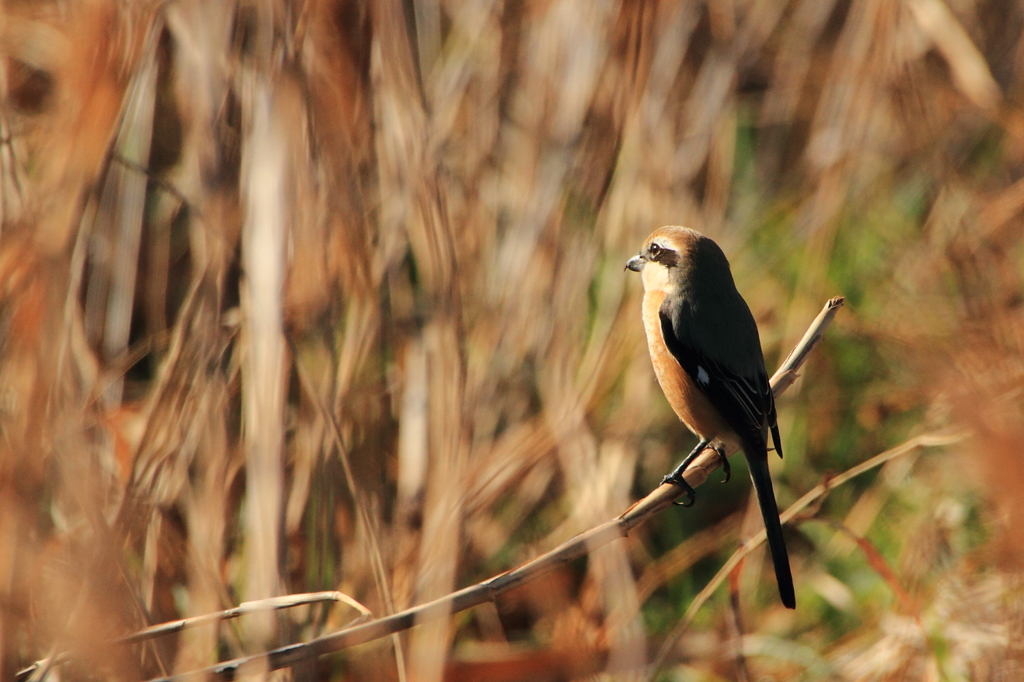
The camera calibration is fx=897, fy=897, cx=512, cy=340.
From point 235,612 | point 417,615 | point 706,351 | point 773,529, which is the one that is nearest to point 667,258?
point 706,351

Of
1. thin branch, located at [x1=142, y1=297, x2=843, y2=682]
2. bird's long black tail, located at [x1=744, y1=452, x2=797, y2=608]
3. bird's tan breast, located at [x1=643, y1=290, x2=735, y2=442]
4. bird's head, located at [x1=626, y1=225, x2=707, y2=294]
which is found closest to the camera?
thin branch, located at [x1=142, y1=297, x2=843, y2=682]

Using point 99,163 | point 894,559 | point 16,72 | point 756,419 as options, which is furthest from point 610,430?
point 16,72

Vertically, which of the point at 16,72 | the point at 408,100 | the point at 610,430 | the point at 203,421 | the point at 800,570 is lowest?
the point at 800,570

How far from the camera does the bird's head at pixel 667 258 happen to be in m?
2.67

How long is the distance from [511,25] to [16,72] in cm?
177

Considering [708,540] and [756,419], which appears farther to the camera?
[708,540]

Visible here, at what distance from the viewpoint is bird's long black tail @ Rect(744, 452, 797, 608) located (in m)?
2.10

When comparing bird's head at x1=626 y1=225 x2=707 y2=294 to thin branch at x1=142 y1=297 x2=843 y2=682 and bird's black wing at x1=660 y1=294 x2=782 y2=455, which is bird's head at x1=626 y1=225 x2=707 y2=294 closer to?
bird's black wing at x1=660 y1=294 x2=782 y2=455

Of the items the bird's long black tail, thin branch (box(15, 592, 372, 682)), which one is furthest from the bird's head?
thin branch (box(15, 592, 372, 682))

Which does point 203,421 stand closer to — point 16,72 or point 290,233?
point 290,233

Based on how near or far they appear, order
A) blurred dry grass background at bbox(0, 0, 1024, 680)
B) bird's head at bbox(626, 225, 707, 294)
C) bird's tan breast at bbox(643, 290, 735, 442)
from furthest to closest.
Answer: bird's head at bbox(626, 225, 707, 294), bird's tan breast at bbox(643, 290, 735, 442), blurred dry grass background at bbox(0, 0, 1024, 680)

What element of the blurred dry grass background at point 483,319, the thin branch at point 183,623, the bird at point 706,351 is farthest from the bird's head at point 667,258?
the thin branch at point 183,623

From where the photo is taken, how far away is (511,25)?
10.4 feet

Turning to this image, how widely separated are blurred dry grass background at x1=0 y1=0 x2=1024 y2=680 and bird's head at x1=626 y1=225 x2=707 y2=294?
21 cm
